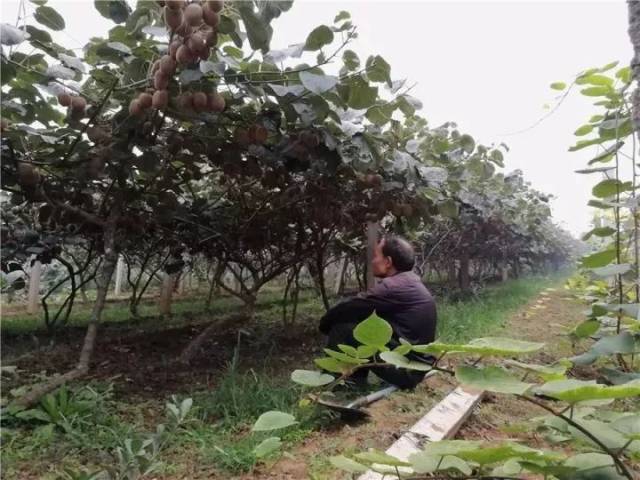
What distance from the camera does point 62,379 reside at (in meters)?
2.11

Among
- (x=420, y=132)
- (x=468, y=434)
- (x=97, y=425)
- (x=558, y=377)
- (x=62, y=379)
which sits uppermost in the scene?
(x=420, y=132)

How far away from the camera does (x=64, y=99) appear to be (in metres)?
1.73

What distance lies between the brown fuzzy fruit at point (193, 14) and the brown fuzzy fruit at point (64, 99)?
63 cm

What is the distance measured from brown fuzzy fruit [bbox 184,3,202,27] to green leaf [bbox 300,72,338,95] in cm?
37

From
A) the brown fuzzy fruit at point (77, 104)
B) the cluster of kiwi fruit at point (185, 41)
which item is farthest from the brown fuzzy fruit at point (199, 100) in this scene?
the brown fuzzy fruit at point (77, 104)

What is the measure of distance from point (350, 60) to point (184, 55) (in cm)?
62

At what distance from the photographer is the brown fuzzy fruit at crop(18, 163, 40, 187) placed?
209cm

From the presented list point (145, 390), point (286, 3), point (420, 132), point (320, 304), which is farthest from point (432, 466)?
point (320, 304)

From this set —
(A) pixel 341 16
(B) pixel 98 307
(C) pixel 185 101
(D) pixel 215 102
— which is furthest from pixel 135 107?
(B) pixel 98 307

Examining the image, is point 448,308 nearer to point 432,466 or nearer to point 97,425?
point 97,425

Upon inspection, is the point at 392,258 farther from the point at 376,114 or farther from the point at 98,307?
the point at 98,307

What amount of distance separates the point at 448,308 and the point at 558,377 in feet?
19.0

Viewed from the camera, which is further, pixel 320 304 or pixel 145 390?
pixel 320 304

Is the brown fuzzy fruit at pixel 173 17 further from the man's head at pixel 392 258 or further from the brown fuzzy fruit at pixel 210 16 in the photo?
the man's head at pixel 392 258
